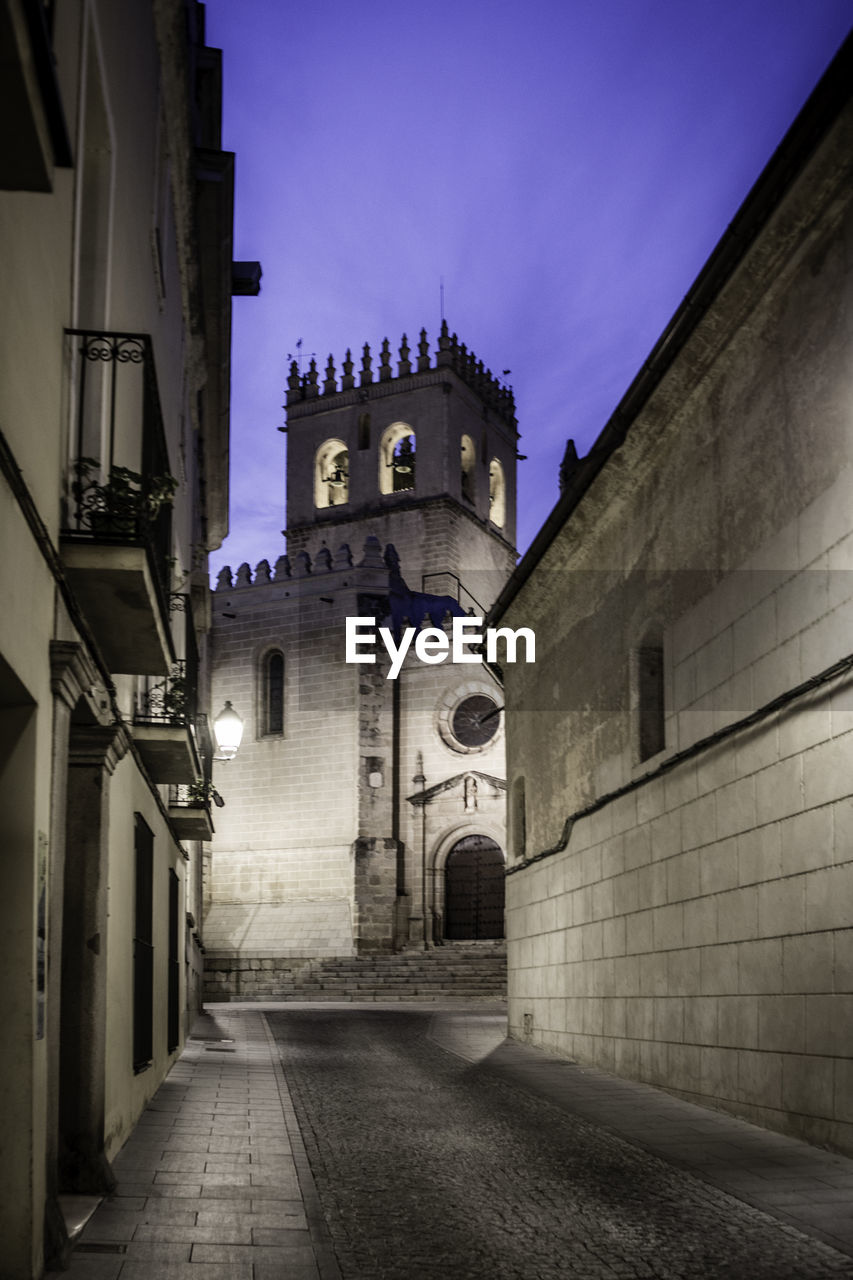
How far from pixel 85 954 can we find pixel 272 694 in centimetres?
3546

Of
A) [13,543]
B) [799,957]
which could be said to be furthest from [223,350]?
[13,543]

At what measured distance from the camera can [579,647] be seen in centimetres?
1499

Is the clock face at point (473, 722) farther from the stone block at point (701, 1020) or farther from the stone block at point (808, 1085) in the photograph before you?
the stone block at point (808, 1085)

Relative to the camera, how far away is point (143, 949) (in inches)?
382

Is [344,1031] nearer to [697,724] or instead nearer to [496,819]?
[697,724]

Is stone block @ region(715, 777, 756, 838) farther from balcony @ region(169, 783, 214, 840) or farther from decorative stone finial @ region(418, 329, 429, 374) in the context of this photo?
decorative stone finial @ region(418, 329, 429, 374)

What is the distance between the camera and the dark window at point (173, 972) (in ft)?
43.4

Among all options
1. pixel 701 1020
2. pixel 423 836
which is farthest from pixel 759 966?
pixel 423 836

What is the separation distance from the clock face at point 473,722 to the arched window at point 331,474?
16.7 meters

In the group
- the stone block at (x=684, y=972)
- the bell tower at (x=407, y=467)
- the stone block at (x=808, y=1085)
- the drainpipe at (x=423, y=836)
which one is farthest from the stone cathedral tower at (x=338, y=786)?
the stone block at (x=808, y=1085)

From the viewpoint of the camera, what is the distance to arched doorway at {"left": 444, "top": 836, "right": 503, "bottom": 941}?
1503 inches

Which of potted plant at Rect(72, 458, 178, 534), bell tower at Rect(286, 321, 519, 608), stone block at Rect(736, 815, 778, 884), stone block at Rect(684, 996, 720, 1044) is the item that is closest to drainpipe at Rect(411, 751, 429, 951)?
bell tower at Rect(286, 321, 519, 608)

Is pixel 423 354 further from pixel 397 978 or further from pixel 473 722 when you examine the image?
pixel 397 978

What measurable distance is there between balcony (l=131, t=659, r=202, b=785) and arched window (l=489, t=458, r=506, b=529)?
46396mm
